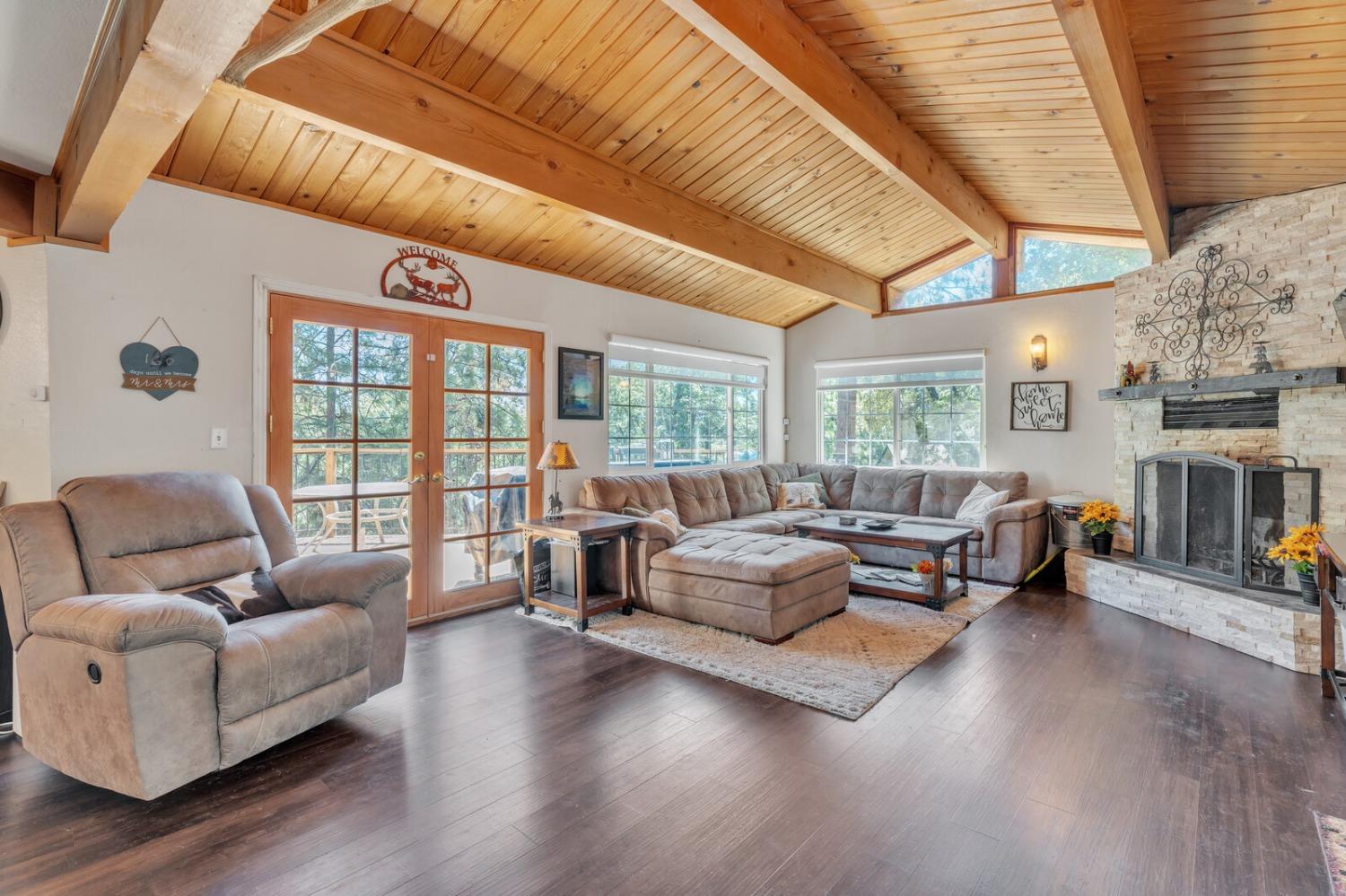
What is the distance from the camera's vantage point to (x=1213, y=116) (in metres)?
3.17

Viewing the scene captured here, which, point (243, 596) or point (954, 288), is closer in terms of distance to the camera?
point (243, 596)

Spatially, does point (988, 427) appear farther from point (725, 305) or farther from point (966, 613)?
point (725, 305)

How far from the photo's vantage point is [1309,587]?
11.0 ft

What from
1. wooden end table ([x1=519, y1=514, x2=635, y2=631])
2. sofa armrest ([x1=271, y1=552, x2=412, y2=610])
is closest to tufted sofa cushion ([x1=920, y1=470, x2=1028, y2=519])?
wooden end table ([x1=519, y1=514, x2=635, y2=631])

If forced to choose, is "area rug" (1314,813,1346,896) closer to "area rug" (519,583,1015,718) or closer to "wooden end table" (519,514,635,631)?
"area rug" (519,583,1015,718)

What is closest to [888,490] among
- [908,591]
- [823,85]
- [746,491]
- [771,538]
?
[746,491]

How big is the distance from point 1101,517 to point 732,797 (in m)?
4.15

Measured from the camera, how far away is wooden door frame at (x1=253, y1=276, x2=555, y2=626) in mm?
3275

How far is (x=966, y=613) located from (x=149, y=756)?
4251 mm

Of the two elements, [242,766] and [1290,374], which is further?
[1290,374]

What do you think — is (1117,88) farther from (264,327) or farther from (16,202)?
(16,202)

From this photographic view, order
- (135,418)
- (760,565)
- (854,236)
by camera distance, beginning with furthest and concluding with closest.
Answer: (854,236) → (760,565) → (135,418)

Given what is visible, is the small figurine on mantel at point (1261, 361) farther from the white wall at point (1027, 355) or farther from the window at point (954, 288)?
the window at point (954, 288)

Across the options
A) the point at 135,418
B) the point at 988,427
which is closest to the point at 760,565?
the point at 135,418
